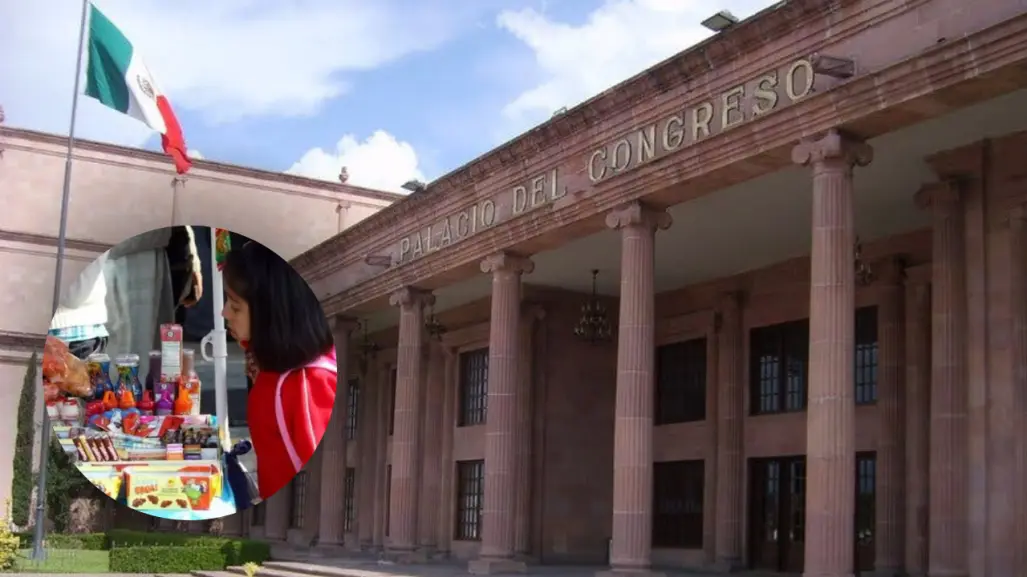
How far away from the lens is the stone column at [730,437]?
87.4 ft

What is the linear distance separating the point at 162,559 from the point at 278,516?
881cm

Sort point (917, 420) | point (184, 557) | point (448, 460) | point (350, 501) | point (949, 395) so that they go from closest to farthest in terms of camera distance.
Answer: point (949, 395), point (917, 420), point (184, 557), point (448, 460), point (350, 501)

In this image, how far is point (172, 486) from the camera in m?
34.0

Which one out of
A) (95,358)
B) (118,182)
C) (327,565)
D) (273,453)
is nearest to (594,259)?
(327,565)

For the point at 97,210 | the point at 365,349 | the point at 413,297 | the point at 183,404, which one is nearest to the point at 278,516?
the point at 183,404

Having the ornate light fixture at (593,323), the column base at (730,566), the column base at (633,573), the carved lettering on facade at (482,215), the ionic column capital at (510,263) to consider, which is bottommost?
the column base at (730,566)

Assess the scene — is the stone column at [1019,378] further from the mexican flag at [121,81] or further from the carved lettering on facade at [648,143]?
the mexican flag at [121,81]

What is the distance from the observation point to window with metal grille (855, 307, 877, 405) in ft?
78.4

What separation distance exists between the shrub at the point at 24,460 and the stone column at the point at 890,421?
3051 centimetres

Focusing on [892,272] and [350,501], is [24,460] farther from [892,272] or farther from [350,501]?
[892,272]

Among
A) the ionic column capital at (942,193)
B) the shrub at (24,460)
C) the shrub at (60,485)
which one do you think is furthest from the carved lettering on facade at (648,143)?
the shrub at (60,485)

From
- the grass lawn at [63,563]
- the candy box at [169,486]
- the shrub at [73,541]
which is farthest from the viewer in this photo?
the shrub at [73,541]

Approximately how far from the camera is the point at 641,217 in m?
20.0

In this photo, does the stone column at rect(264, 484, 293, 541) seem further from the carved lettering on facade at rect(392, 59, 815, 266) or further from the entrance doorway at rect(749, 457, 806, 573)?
the entrance doorway at rect(749, 457, 806, 573)
